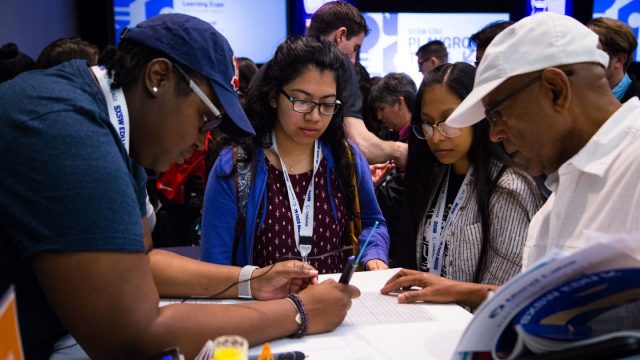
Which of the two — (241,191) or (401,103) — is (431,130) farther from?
(401,103)

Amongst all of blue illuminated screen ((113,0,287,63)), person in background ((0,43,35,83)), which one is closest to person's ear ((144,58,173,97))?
person in background ((0,43,35,83))

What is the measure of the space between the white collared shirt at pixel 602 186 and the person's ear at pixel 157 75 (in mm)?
873

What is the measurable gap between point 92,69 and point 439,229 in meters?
1.26

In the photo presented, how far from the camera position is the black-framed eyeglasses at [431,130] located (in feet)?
6.61

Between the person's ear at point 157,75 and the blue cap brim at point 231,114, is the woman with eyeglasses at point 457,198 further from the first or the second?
the person's ear at point 157,75

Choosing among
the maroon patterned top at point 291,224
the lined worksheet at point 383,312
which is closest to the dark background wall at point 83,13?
the maroon patterned top at point 291,224

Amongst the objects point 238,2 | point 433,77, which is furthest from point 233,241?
point 238,2

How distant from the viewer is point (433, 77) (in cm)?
210

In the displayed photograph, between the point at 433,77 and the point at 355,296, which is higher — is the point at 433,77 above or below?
above

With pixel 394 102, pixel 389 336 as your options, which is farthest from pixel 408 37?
pixel 389 336

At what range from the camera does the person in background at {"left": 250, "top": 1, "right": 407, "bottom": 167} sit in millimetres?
2561

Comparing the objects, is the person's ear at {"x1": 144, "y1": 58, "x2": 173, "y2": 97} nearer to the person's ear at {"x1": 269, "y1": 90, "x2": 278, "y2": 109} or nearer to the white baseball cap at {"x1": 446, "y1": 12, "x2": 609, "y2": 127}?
the white baseball cap at {"x1": 446, "y1": 12, "x2": 609, "y2": 127}

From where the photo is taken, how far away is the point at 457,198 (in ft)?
6.58

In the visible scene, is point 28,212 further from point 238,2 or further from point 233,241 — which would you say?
point 238,2
